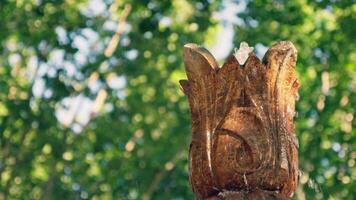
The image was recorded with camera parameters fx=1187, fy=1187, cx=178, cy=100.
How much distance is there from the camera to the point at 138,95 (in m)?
19.8

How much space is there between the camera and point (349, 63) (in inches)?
651

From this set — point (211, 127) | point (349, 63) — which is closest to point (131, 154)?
point (349, 63)

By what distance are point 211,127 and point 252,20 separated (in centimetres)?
813

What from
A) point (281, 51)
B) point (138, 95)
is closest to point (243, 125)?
point (281, 51)

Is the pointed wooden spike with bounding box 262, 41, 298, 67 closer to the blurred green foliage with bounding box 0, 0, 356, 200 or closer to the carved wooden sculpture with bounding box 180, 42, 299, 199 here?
the carved wooden sculpture with bounding box 180, 42, 299, 199

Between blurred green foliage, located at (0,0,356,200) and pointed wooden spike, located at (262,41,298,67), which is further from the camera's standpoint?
blurred green foliage, located at (0,0,356,200)

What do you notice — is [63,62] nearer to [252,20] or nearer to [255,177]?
[252,20]

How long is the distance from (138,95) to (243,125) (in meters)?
12.6

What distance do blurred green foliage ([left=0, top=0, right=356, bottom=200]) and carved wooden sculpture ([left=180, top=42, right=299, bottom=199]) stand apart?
7483 mm

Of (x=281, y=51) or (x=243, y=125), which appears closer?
(x=243, y=125)

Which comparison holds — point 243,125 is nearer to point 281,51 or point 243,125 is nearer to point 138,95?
point 281,51

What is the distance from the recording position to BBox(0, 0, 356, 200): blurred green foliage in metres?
16.0

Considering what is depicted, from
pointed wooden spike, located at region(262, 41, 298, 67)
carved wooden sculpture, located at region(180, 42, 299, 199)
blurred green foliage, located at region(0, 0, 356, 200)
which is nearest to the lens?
carved wooden sculpture, located at region(180, 42, 299, 199)

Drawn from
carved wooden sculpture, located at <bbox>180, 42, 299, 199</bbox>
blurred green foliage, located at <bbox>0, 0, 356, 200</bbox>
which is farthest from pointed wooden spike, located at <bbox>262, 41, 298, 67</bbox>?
blurred green foliage, located at <bbox>0, 0, 356, 200</bbox>
